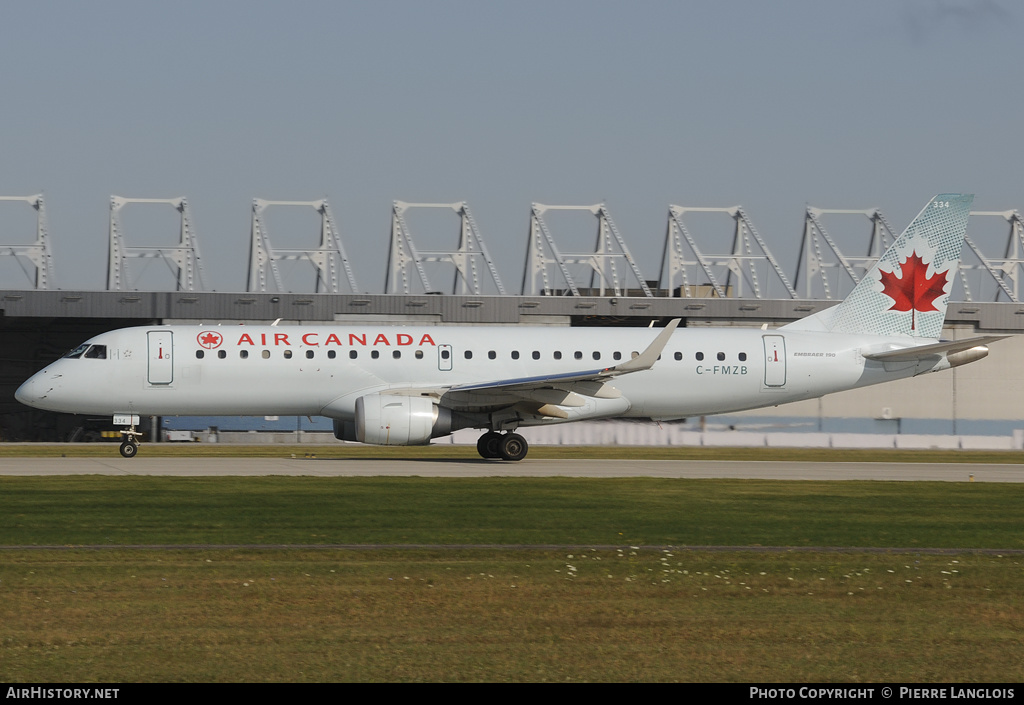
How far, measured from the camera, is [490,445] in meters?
33.9

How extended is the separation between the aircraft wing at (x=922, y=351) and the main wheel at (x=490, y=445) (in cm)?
1199

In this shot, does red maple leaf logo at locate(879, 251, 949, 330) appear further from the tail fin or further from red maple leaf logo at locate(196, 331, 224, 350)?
Answer: red maple leaf logo at locate(196, 331, 224, 350)

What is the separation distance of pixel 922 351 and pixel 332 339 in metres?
17.5

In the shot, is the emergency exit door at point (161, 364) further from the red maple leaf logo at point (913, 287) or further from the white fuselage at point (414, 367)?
the red maple leaf logo at point (913, 287)

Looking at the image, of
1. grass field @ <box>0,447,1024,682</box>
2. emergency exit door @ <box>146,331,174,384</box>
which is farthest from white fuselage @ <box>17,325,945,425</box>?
grass field @ <box>0,447,1024,682</box>

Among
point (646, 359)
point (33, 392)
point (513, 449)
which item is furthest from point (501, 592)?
point (33, 392)

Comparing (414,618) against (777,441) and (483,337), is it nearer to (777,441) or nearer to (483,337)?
(483,337)

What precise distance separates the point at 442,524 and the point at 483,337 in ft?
58.5

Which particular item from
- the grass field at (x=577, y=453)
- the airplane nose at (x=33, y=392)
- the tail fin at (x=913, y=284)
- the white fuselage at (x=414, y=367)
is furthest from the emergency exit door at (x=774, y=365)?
the airplane nose at (x=33, y=392)

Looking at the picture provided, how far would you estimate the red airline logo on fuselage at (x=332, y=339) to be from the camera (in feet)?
110

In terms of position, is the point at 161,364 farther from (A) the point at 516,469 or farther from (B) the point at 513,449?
(A) the point at 516,469

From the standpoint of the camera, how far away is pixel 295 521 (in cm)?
1772

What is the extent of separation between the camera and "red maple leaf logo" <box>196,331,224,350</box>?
33.2 metres
